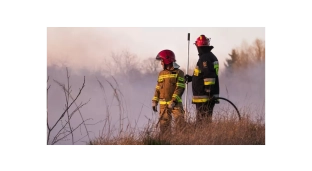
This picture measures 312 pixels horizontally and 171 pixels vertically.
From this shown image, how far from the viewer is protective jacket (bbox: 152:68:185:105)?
872 cm

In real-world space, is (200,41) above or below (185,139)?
above

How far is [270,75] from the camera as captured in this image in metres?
6.42

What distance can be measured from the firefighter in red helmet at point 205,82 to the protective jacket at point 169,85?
25cm

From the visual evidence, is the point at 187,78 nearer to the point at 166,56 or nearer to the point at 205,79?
the point at 205,79

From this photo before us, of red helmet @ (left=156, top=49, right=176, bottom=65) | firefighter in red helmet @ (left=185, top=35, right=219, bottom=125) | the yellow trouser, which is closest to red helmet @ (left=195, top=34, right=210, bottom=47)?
firefighter in red helmet @ (left=185, top=35, right=219, bottom=125)

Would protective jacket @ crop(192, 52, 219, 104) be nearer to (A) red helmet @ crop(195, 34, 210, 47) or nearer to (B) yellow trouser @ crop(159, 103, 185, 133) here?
(A) red helmet @ crop(195, 34, 210, 47)

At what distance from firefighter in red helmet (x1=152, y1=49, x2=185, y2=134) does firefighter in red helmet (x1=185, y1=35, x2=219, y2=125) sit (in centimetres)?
29

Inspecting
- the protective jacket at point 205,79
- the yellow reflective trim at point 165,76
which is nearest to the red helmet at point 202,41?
the protective jacket at point 205,79

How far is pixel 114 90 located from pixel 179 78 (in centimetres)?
133

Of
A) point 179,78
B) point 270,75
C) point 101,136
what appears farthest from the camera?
point 179,78

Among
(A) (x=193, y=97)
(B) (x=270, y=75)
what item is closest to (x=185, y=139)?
(A) (x=193, y=97)

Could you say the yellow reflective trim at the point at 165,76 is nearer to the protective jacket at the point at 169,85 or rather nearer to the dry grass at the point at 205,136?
the protective jacket at the point at 169,85

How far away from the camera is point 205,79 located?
8.80 meters
